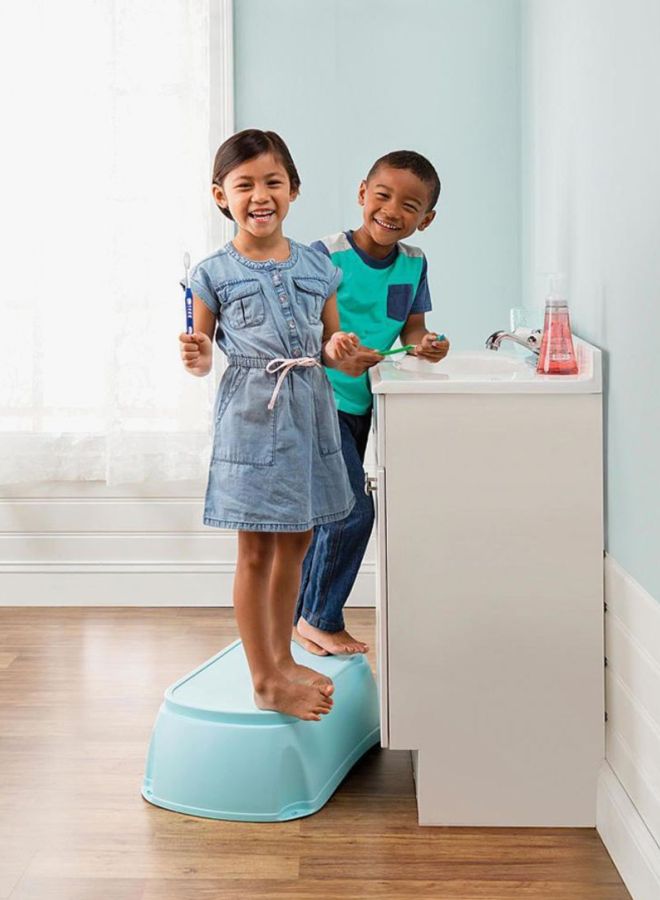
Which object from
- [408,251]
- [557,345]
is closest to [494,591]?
[557,345]

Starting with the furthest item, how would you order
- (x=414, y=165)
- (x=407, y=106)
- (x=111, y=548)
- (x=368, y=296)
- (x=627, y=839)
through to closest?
(x=111, y=548) → (x=407, y=106) → (x=368, y=296) → (x=414, y=165) → (x=627, y=839)

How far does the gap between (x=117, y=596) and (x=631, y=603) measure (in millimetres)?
1989

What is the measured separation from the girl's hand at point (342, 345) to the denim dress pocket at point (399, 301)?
400 mm

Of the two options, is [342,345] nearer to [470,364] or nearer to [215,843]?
[470,364]

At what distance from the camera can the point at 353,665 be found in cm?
239

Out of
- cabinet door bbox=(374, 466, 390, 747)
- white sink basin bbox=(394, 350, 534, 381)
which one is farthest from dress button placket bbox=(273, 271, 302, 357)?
white sink basin bbox=(394, 350, 534, 381)

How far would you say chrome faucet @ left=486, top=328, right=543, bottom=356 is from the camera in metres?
2.36

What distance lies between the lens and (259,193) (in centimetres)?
204

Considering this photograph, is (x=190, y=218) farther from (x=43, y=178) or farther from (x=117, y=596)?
(x=117, y=596)

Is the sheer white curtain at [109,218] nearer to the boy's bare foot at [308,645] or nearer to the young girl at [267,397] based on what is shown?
the boy's bare foot at [308,645]

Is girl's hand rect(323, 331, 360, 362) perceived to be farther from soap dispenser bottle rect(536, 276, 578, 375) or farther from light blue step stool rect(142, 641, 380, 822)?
light blue step stool rect(142, 641, 380, 822)

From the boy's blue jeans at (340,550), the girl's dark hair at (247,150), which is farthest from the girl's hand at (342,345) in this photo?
the boy's blue jeans at (340,550)

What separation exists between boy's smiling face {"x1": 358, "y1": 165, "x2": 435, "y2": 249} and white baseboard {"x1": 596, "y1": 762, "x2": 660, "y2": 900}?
3.53 feet

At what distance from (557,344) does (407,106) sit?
1433mm
